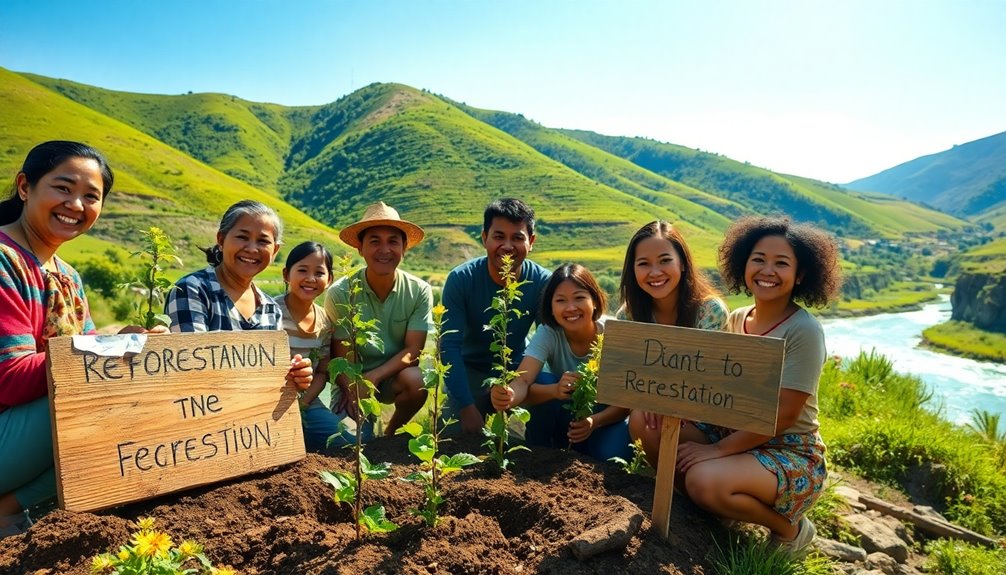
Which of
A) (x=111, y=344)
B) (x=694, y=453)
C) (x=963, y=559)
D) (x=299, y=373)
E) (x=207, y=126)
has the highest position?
(x=207, y=126)

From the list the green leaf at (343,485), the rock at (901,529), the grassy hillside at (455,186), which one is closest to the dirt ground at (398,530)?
the green leaf at (343,485)

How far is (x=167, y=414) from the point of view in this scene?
2.55 m

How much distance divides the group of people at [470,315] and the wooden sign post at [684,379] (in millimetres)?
420

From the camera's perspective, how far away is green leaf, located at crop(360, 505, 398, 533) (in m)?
2.18

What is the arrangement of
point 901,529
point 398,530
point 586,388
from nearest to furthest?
point 398,530, point 586,388, point 901,529

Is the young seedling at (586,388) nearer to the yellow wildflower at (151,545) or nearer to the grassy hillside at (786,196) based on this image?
the yellow wildflower at (151,545)

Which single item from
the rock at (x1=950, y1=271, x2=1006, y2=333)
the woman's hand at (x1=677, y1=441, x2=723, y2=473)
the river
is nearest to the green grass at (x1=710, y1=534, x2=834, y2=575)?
the woman's hand at (x1=677, y1=441, x2=723, y2=473)

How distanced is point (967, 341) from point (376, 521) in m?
61.9

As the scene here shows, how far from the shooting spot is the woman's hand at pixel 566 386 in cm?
340

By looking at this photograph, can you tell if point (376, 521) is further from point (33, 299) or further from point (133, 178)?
point (133, 178)

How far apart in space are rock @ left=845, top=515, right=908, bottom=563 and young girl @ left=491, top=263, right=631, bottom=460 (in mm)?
1571

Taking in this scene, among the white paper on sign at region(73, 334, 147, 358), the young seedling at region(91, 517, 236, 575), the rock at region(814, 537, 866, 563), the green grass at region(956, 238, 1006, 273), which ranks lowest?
the green grass at region(956, 238, 1006, 273)

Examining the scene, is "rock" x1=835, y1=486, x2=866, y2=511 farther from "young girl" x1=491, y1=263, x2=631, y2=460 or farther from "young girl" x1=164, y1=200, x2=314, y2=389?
"young girl" x1=164, y1=200, x2=314, y2=389

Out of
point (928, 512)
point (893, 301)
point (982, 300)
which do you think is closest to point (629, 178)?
point (893, 301)
